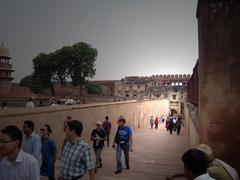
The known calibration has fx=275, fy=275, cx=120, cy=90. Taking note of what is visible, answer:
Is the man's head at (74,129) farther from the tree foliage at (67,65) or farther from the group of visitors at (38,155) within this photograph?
the tree foliage at (67,65)

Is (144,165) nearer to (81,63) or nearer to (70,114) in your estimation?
(70,114)

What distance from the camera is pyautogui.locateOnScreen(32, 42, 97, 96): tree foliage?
44.0 m

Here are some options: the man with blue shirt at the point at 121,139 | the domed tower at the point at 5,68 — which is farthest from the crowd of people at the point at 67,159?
the domed tower at the point at 5,68

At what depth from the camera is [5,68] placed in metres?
39.9

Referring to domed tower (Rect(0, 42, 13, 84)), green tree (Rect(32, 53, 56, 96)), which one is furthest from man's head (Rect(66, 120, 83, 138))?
green tree (Rect(32, 53, 56, 96))

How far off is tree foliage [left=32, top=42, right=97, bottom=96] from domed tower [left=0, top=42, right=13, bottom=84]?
15.7 feet

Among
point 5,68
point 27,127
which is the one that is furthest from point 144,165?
point 5,68

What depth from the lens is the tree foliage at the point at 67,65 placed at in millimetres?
44031

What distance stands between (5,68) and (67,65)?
9.36 metres

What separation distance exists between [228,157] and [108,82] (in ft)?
217

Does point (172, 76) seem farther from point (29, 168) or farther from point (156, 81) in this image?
point (29, 168)

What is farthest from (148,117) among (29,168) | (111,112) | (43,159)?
(29,168)

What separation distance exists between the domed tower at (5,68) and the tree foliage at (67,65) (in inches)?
189

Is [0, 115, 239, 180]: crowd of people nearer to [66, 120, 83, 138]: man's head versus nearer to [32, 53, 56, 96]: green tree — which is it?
[66, 120, 83, 138]: man's head
